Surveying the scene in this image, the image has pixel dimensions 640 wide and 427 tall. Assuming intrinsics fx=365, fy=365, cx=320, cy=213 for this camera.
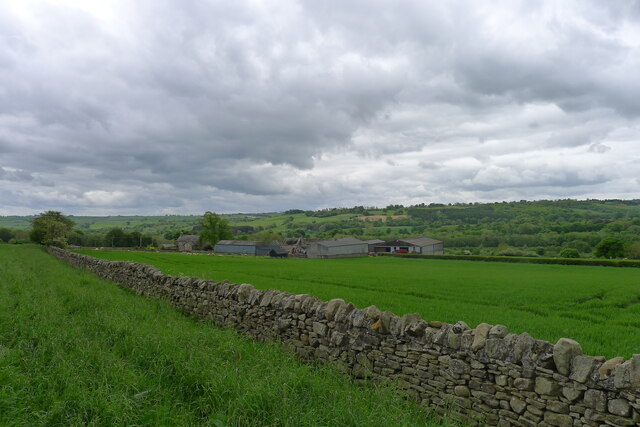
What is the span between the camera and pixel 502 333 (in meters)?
5.36

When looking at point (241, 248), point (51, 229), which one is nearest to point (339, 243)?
point (241, 248)

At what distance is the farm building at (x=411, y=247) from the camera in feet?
300

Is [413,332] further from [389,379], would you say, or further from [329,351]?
[329,351]

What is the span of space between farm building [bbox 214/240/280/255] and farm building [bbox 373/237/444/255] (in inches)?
1187

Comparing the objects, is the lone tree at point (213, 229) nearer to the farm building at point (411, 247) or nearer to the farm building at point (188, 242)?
the farm building at point (188, 242)

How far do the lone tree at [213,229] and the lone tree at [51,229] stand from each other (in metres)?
33.6

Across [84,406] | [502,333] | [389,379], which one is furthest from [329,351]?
[84,406]

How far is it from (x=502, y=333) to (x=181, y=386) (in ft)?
16.1

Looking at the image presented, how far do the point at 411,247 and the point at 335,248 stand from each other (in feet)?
66.5

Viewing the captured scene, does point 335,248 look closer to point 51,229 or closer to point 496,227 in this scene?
point 51,229

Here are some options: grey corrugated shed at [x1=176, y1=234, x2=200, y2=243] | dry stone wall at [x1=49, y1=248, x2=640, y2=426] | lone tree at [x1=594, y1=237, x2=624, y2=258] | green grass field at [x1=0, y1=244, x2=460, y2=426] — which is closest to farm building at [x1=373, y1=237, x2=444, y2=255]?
lone tree at [x1=594, y1=237, x2=624, y2=258]

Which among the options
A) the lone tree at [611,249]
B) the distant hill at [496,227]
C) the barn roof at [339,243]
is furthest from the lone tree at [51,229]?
the lone tree at [611,249]

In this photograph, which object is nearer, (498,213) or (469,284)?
(469,284)

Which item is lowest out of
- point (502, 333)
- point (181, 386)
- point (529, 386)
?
point (181, 386)
